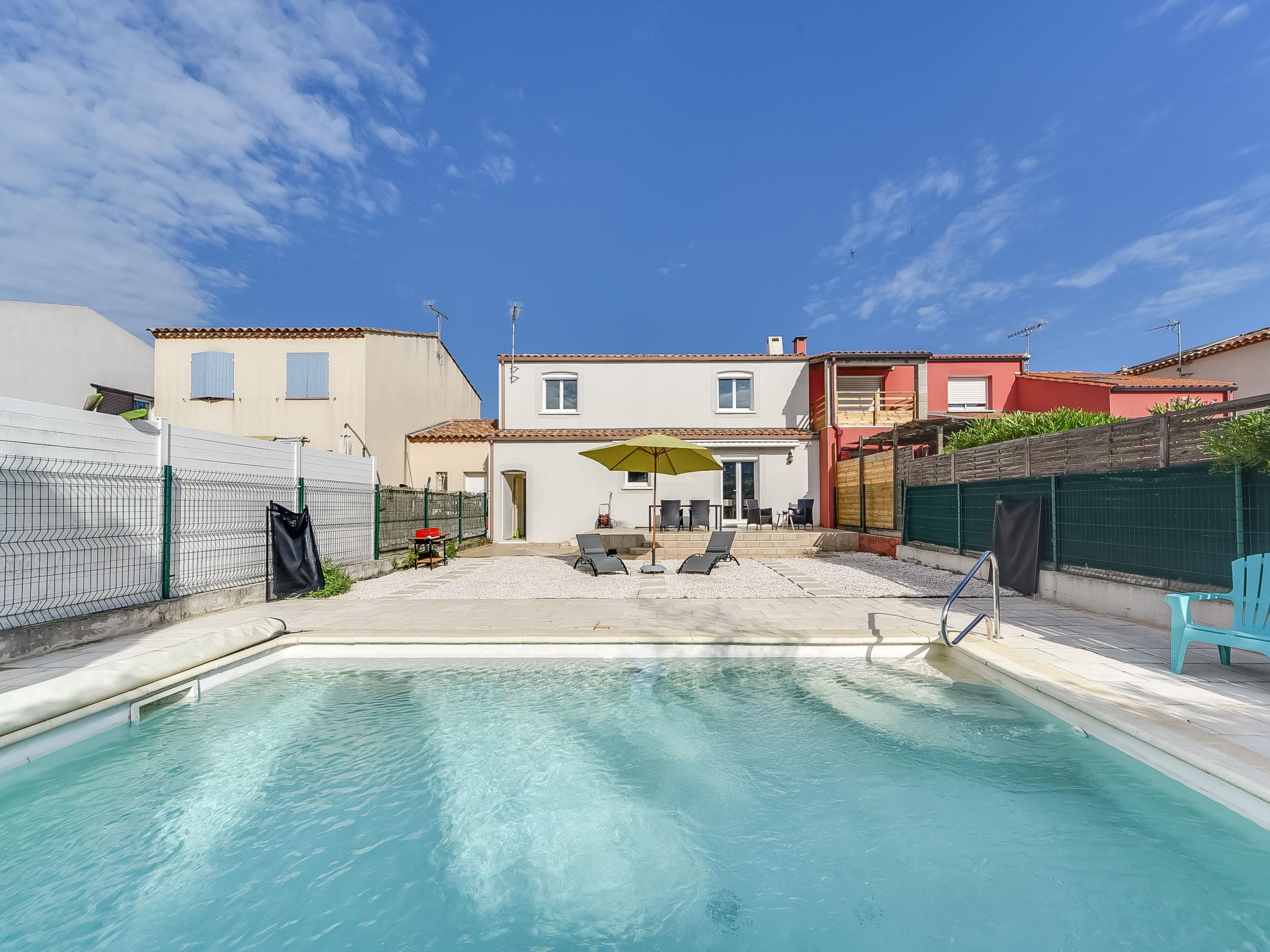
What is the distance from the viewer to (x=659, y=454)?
1310 centimetres

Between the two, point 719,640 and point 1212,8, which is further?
point 1212,8

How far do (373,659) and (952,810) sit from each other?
5.68 metres

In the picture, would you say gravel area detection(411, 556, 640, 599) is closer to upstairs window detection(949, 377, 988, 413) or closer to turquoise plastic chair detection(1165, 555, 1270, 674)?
turquoise plastic chair detection(1165, 555, 1270, 674)

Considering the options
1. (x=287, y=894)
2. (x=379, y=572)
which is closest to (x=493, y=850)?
(x=287, y=894)

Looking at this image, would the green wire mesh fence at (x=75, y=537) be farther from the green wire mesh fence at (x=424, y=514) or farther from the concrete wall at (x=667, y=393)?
the concrete wall at (x=667, y=393)

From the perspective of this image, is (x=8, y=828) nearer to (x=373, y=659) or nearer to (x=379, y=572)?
(x=373, y=659)

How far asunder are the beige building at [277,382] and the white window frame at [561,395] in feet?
20.9

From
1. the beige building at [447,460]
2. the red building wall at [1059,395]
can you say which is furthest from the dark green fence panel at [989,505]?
the beige building at [447,460]

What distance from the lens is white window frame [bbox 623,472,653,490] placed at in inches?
765

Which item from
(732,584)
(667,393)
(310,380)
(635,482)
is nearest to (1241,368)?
(667,393)

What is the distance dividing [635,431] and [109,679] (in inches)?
665

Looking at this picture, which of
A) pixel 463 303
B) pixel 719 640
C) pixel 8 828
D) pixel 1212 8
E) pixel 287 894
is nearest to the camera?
pixel 287 894

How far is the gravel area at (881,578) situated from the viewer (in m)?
9.19

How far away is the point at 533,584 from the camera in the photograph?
419 inches
